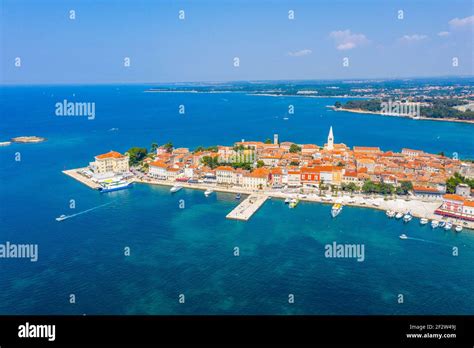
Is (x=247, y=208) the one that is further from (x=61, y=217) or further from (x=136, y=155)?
(x=136, y=155)

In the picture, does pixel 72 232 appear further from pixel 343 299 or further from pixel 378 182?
pixel 378 182

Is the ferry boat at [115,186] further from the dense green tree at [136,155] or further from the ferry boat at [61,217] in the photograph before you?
the dense green tree at [136,155]

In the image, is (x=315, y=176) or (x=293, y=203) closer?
(x=293, y=203)

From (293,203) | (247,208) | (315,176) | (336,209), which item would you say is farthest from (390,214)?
(247,208)

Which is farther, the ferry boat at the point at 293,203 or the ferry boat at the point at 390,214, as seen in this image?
the ferry boat at the point at 293,203

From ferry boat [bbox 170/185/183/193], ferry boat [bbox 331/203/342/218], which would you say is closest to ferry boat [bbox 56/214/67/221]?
ferry boat [bbox 170/185/183/193]

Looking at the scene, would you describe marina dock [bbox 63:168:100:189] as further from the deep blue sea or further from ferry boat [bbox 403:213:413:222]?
ferry boat [bbox 403:213:413:222]

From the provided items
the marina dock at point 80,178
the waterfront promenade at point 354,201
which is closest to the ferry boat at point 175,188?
the waterfront promenade at point 354,201
